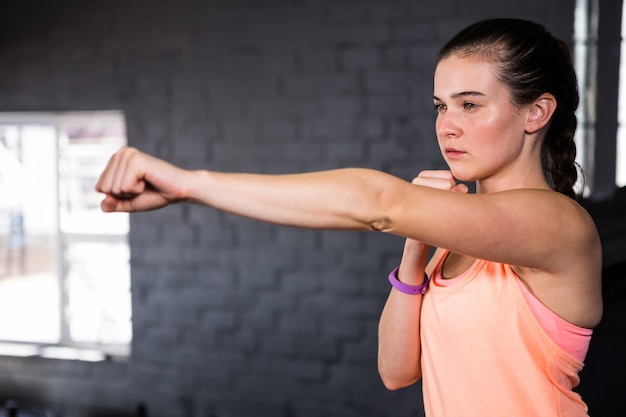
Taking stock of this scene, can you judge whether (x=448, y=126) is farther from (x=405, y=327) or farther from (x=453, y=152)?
(x=405, y=327)

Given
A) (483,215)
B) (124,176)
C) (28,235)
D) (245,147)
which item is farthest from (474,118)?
(28,235)

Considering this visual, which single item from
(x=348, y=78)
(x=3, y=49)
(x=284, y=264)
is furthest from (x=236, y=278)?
(x=3, y=49)

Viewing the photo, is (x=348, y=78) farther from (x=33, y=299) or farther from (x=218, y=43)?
(x=33, y=299)

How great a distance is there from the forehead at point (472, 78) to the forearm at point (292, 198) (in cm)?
30

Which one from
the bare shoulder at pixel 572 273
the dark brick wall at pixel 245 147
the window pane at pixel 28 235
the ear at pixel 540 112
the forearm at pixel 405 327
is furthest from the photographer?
the window pane at pixel 28 235

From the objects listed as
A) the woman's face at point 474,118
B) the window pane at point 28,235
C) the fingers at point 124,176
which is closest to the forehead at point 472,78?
the woman's face at point 474,118

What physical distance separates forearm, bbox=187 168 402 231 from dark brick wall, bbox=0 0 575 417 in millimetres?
2296

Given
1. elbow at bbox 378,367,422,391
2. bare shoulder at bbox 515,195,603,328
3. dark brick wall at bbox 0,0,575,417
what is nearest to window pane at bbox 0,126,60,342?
dark brick wall at bbox 0,0,575,417

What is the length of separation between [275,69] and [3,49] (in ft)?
5.28

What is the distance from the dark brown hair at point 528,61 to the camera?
1.06 meters

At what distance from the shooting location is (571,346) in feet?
3.50

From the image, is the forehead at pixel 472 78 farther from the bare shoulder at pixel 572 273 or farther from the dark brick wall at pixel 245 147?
the dark brick wall at pixel 245 147

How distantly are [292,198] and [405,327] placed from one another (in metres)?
0.50

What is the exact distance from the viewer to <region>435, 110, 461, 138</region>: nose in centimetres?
107
